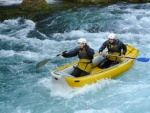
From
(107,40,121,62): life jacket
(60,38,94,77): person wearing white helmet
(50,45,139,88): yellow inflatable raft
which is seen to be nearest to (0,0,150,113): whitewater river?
(50,45,139,88): yellow inflatable raft

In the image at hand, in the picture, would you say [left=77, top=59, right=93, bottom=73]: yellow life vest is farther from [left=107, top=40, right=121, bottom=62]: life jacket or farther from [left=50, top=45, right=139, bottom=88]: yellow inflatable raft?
[left=107, top=40, right=121, bottom=62]: life jacket

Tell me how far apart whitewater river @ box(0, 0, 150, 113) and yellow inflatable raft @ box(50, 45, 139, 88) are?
0.71ft

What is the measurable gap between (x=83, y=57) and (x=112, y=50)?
1212mm

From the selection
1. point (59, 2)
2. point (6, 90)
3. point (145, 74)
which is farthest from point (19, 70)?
point (59, 2)

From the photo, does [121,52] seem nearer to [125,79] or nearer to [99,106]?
[125,79]

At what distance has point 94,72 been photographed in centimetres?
Answer: 1045

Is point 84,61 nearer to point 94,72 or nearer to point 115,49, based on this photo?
point 94,72

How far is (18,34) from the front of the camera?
15.5 m

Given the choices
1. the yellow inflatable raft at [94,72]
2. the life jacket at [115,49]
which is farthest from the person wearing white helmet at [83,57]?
the life jacket at [115,49]

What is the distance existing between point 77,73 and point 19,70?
2863 millimetres

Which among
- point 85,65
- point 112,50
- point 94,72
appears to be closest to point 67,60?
Result: point 94,72

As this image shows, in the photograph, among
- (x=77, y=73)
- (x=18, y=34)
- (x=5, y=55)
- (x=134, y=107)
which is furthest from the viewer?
(x=18, y=34)

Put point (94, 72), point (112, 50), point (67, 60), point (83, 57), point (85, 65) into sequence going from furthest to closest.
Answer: point (67, 60) → point (112, 50) → point (94, 72) → point (85, 65) → point (83, 57)

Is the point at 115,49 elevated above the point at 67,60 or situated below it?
above
